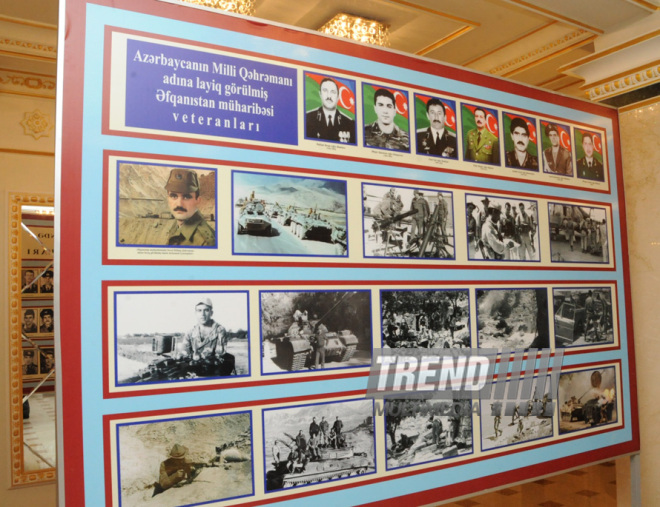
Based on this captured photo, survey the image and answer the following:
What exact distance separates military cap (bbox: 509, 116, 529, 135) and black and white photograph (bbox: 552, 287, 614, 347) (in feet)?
4.34

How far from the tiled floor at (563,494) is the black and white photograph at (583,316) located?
227 centimetres

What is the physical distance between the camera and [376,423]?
A: 3.36 metres

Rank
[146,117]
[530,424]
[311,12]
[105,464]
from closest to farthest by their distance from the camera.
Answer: [105,464], [146,117], [530,424], [311,12]

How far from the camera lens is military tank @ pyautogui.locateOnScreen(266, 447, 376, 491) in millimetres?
2980

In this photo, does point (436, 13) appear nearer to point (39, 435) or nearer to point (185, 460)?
point (185, 460)

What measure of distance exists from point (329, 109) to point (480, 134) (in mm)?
1331

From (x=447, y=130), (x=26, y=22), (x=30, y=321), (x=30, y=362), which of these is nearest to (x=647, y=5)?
(x=447, y=130)

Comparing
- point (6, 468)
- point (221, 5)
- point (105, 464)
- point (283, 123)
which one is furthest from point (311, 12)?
point (6, 468)

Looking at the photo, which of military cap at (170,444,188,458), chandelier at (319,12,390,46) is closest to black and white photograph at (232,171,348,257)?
military cap at (170,444,188,458)

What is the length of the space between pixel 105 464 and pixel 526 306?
3.09 metres

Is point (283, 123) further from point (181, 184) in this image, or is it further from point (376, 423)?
point (376, 423)

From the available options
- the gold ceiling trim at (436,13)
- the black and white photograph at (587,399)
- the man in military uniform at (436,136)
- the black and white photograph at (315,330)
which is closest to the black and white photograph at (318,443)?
the black and white photograph at (315,330)

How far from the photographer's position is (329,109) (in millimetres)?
3326

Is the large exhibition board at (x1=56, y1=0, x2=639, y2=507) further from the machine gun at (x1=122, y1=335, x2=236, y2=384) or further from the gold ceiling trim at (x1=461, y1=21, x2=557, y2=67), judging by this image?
the gold ceiling trim at (x1=461, y1=21, x2=557, y2=67)
